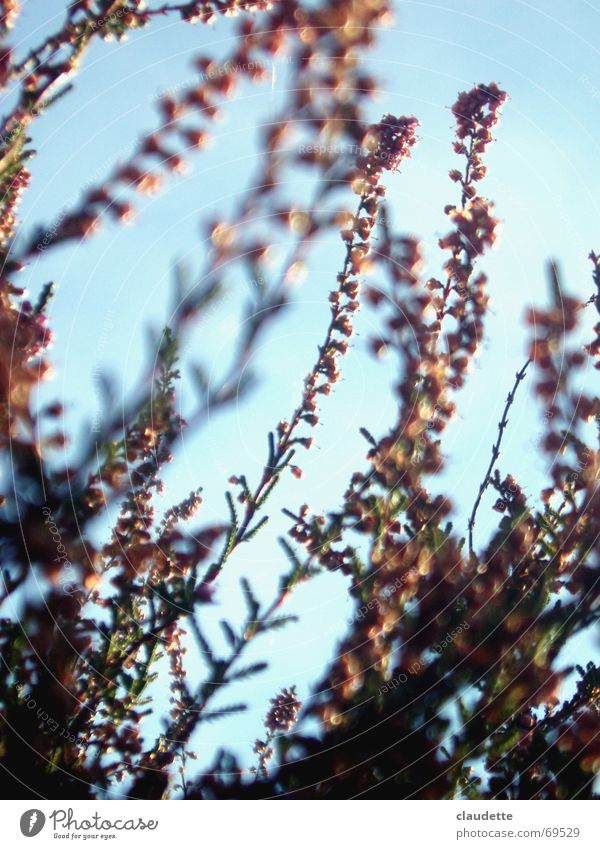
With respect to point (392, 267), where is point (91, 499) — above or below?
below

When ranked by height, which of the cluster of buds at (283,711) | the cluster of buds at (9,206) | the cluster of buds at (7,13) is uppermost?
the cluster of buds at (7,13)

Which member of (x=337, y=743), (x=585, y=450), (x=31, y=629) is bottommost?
(x=337, y=743)

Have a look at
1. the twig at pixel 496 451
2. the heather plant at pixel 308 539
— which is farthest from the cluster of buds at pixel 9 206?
the twig at pixel 496 451

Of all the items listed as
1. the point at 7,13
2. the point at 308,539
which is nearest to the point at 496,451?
the point at 308,539

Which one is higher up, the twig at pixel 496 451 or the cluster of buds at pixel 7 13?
the cluster of buds at pixel 7 13

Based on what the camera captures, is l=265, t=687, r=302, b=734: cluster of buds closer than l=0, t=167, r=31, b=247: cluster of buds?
No

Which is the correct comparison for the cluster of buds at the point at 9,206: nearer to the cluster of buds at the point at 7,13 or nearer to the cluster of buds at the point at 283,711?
the cluster of buds at the point at 7,13

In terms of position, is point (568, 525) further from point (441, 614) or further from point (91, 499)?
point (91, 499)

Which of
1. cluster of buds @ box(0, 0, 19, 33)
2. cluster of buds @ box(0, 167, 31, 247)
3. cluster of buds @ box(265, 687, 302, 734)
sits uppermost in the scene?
cluster of buds @ box(0, 0, 19, 33)

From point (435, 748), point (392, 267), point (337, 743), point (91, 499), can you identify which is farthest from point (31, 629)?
point (392, 267)

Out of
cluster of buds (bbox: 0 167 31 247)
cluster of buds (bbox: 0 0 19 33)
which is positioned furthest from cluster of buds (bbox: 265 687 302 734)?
cluster of buds (bbox: 0 0 19 33)

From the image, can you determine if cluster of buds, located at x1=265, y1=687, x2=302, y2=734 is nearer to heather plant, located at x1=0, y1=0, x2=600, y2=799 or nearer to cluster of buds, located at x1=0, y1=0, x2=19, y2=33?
heather plant, located at x1=0, y1=0, x2=600, y2=799
